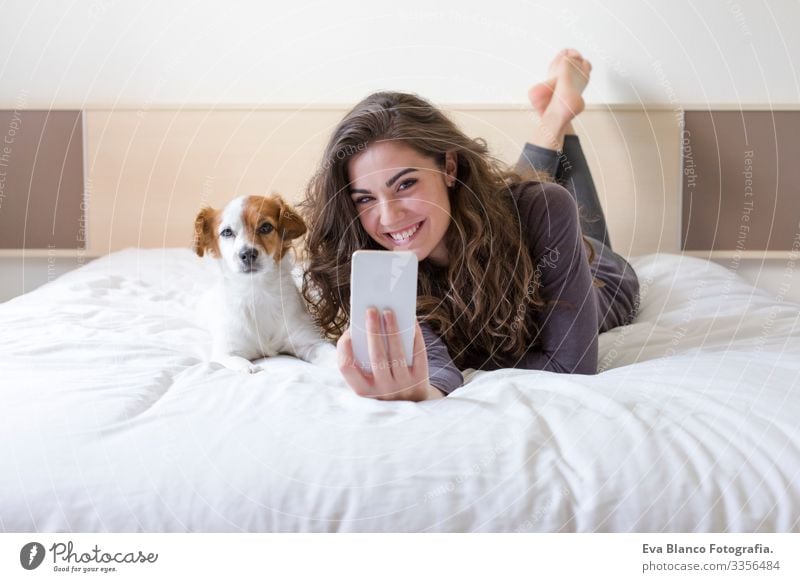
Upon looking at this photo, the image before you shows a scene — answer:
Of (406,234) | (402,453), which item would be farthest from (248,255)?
(402,453)

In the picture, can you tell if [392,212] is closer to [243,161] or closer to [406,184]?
[406,184]

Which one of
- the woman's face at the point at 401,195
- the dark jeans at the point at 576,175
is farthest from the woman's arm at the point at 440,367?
the dark jeans at the point at 576,175

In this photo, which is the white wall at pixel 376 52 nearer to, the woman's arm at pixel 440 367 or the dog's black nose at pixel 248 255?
the dog's black nose at pixel 248 255

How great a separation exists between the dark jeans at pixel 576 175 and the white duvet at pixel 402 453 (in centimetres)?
95

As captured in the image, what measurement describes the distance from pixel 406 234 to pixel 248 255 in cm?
22

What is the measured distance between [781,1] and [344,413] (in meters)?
1.72

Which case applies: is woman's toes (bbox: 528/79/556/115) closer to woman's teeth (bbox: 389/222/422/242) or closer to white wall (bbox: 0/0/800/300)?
white wall (bbox: 0/0/800/300)

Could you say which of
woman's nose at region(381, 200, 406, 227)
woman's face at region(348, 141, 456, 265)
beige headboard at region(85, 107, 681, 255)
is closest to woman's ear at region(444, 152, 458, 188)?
woman's face at region(348, 141, 456, 265)

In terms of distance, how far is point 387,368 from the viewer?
692mm

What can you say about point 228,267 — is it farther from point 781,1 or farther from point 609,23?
point 781,1

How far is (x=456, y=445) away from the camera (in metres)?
0.59

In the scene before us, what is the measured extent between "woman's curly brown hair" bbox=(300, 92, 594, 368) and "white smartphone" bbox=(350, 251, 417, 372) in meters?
0.27
